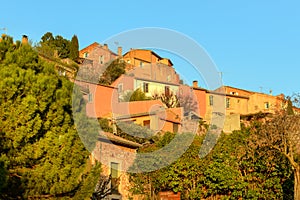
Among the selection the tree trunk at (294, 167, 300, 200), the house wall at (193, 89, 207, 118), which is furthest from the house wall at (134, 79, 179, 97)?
the tree trunk at (294, 167, 300, 200)

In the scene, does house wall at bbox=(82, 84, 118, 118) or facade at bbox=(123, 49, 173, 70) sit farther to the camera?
facade at bbox=(123, 49, 173, 70)

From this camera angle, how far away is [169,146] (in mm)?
17438

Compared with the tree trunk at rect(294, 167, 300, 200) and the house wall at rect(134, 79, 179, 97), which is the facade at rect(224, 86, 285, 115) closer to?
the house wall at rect(134, 79, 179, 97)

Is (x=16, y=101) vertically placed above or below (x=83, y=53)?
below

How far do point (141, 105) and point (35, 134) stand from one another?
2591cm

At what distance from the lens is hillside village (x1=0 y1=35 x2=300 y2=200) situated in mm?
16922

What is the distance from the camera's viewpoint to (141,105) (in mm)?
34219

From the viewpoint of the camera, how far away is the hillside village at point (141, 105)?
16.9 meters

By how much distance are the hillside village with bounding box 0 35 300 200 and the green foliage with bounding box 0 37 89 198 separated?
20.3ft

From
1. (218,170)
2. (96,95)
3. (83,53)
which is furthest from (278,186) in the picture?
(83,53)

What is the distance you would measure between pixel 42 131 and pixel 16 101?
2.66 ft

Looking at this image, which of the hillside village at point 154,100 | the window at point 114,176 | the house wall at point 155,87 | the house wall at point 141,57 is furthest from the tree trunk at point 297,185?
the house wall at point 141,57

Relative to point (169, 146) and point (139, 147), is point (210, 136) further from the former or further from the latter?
point (139, 147)

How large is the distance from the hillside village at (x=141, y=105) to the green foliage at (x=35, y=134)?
6193 millimetres
